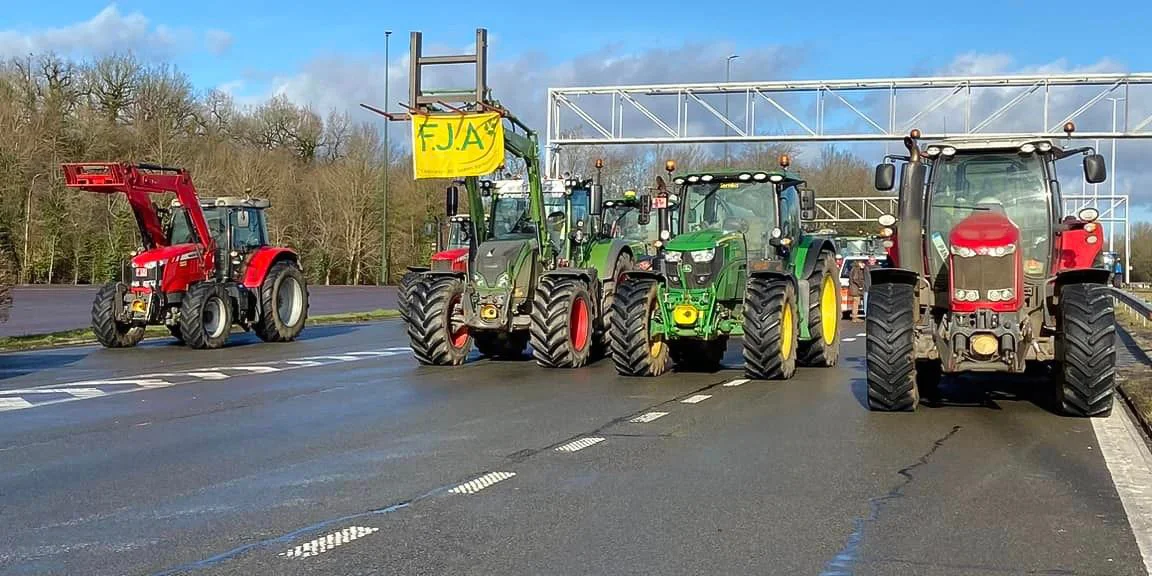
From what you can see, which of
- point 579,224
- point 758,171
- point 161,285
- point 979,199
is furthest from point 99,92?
point 979,199

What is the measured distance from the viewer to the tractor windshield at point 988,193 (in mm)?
11688

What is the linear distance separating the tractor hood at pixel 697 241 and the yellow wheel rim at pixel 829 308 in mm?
2002

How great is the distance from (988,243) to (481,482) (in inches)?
212

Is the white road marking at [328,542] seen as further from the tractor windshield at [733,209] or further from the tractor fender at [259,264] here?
the tractor fender at [259,264]

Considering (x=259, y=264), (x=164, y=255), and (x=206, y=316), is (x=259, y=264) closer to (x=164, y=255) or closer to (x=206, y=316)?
(x=206, y=316)

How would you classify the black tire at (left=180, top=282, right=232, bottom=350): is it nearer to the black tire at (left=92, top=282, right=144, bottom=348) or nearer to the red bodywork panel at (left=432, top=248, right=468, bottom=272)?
the black tire at (left=92, top=282, right=144, bottom=348)

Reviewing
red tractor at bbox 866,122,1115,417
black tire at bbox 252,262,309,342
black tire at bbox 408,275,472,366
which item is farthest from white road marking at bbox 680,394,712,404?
black tire at bbox 252,262,309,342

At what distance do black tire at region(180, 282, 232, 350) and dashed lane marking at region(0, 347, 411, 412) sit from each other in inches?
107

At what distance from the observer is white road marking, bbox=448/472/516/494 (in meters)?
7.55

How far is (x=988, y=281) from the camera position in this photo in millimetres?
10586

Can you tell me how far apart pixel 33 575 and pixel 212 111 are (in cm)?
6017

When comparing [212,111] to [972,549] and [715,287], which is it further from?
[972,549]

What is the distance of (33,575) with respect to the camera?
5.59 metres

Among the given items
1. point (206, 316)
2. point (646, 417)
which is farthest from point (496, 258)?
point (206, 316)
